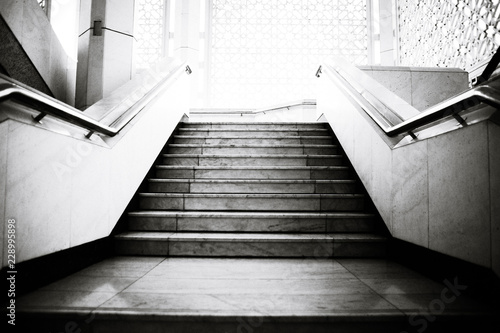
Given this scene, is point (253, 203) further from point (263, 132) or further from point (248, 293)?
point (263, 132)

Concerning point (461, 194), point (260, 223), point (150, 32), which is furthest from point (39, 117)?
point (150, 32)

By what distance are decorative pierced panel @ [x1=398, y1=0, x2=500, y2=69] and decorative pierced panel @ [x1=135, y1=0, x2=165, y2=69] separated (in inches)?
267

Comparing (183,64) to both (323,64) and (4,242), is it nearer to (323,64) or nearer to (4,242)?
(323,64)

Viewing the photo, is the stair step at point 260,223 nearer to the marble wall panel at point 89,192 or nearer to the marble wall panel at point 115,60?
the marble wall panel at point 89,192

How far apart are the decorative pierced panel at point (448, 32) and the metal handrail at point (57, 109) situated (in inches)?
204

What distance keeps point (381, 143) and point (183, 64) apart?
12.3ft

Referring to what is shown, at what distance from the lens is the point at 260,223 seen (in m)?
3.12

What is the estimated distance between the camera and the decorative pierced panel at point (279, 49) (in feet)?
31.0

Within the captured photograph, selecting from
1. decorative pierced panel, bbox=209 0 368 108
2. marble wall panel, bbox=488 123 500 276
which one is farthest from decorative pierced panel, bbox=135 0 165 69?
marble wall panel, bbox=488 123 500 276

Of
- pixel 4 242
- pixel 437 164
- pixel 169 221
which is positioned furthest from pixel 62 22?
pixel 437 164

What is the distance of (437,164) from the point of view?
7.23ft

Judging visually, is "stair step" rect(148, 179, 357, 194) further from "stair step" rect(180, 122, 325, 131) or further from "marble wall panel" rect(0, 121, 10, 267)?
"marble wall panel" rect(0, 121, 10, 267)

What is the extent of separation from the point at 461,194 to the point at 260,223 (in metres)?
1.74

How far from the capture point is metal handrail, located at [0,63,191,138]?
163cm
